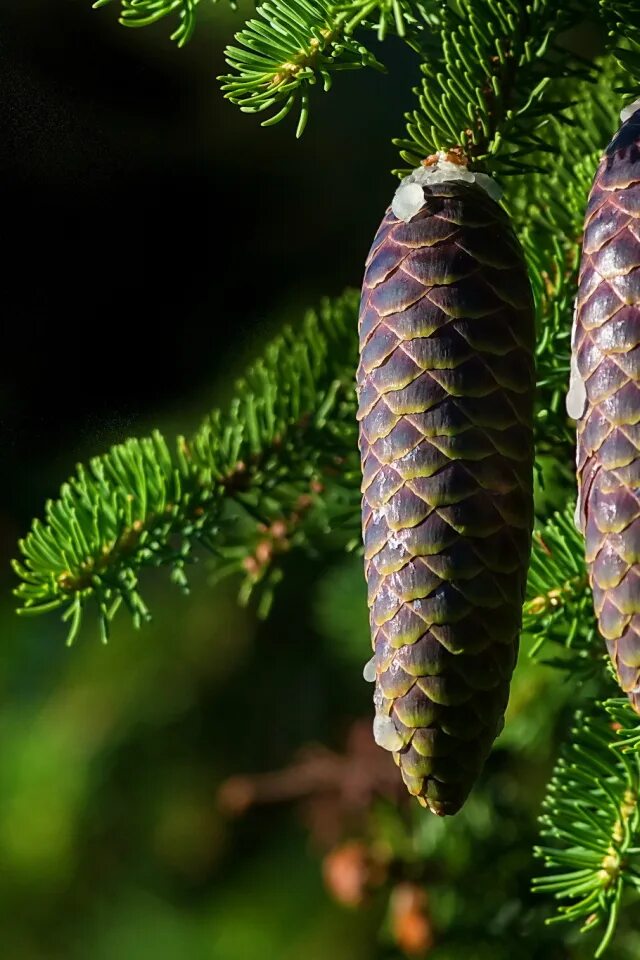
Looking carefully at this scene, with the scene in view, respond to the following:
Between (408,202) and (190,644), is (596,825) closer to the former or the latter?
(408,202)

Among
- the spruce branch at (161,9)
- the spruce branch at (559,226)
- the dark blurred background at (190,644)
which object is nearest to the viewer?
the spruce branch at (161,9)

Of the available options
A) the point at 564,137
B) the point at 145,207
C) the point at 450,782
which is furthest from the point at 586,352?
the point at 145,207

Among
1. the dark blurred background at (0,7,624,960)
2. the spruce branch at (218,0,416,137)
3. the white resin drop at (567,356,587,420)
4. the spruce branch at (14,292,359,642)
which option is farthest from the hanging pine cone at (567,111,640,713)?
the dark blurred background at (0,7,624,960)

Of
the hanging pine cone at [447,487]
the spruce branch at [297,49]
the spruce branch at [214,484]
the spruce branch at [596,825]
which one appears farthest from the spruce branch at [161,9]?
the spruce branch at [596,825]

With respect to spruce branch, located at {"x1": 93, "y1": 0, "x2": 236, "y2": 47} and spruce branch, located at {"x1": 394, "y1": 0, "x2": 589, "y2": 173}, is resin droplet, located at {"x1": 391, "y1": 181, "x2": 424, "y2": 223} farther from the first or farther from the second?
spruce branch, located at {"x1": 93, "y1": 0, "x2": 236, "y2": 47}

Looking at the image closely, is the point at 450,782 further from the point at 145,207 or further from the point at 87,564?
the point at 145,207

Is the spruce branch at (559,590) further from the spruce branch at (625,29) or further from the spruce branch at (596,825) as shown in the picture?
the spruce branch at (625,29)

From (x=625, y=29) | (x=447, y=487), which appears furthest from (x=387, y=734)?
(x=625, y=29)
